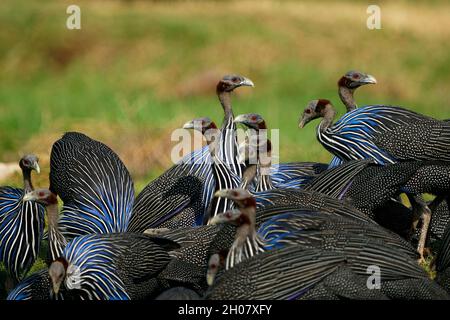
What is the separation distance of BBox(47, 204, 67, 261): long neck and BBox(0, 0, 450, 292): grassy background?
8.41 meters

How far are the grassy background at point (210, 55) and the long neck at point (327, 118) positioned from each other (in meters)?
7.12

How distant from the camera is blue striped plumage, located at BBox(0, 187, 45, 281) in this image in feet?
20.4

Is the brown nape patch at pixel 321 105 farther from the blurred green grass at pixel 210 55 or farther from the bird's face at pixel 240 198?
the blurred green grass at pixel 210 55

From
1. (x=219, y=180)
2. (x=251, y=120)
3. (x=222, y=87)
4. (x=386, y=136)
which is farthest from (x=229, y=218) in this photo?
(x=222, y=87)

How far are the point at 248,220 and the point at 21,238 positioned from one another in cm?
164

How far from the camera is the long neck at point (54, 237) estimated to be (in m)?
5.65

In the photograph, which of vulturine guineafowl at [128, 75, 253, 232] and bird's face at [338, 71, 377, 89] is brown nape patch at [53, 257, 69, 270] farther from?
Result: bird's face at [338, 71, 377, 89]

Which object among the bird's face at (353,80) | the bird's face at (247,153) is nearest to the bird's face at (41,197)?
the bird's face at (247,153)

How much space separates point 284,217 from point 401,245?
64 cm

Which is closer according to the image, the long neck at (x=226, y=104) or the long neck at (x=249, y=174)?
the long neck at (x=249, y=174)

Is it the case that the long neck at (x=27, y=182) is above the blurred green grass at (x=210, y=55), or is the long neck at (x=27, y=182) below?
above

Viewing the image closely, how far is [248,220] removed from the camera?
5301mm
